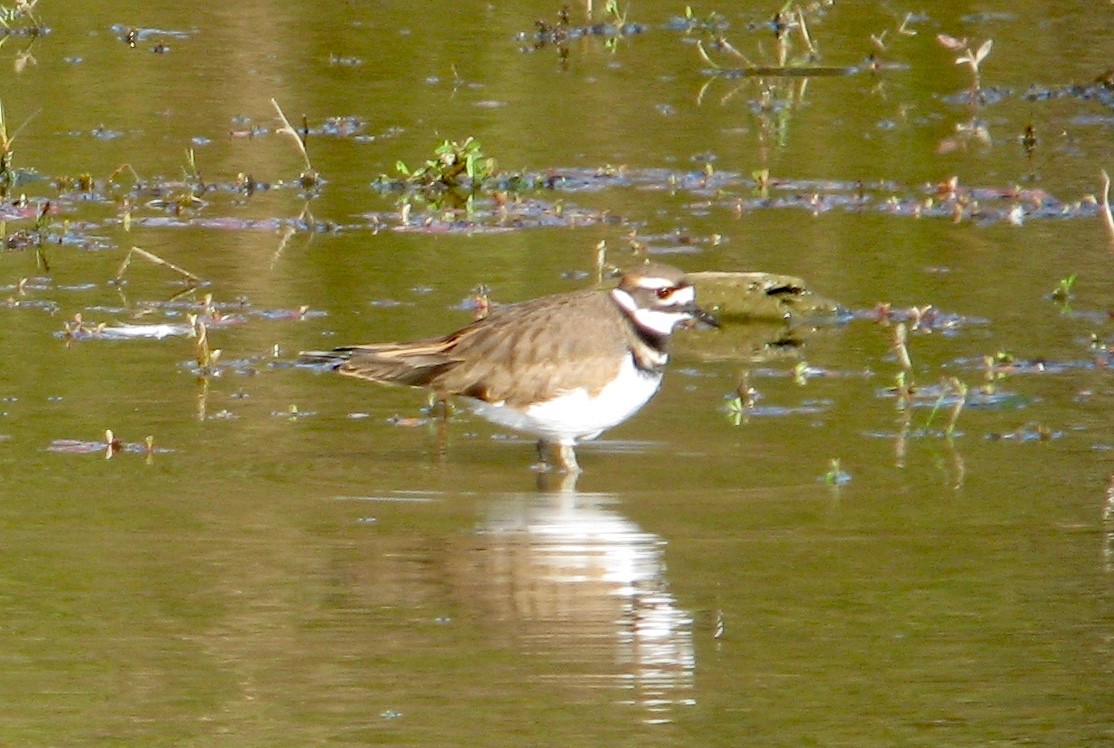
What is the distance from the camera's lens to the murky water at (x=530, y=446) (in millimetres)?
6164

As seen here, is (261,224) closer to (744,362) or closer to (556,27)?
(744,362)

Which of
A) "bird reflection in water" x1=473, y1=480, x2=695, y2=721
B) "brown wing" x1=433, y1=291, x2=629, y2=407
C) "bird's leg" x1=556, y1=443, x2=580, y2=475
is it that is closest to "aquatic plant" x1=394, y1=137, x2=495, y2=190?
"brown wing" x1=433, y1=291, x2=629, y2=407

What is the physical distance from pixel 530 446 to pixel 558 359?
0.67m

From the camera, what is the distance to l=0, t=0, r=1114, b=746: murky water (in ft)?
20.2

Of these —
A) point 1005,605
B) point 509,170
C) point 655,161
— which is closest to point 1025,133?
point 655,161

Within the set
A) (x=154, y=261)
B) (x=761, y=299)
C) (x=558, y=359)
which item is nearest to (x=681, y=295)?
(x=558, y=359)

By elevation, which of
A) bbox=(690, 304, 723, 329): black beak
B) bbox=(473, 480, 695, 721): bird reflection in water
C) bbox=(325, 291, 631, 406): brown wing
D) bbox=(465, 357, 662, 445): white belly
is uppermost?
bbox=(690, 304, 723, 329): black beak

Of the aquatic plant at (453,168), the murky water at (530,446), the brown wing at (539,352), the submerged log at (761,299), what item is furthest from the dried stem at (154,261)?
the brown wing at (539,352)

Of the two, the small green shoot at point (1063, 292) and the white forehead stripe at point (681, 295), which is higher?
the white forehead stripe at point (681, 295)

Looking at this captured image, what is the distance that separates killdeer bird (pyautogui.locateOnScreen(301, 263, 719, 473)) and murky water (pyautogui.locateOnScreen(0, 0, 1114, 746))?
234 mm

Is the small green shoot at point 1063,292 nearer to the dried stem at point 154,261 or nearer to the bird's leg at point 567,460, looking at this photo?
the bird's leg at point 567,460

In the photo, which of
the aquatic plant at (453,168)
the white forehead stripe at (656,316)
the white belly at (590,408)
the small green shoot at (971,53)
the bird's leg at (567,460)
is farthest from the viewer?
the small green shoot at (971,53)

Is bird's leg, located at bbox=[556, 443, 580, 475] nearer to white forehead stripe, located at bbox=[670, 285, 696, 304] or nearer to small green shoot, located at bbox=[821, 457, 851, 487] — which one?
white forehead stripe, located at bbox=[670, 285, 696, 304]

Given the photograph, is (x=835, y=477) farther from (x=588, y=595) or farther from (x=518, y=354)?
(x=588, y=595)
